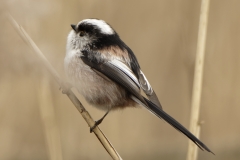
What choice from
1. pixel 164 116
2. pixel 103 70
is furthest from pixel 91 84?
pixel 164 116

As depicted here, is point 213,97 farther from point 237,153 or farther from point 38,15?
point 38,15

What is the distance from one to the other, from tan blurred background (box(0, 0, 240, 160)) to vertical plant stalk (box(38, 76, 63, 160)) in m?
0.38

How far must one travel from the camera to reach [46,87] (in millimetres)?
1831

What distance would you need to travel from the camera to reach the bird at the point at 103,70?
170 centimetres

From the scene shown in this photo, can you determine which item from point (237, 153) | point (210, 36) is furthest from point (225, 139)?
point (210, 36)

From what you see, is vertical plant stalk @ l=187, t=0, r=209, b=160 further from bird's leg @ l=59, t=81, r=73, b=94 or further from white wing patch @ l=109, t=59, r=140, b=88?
bird's leg @ l=59, t=81, r=73, b=94

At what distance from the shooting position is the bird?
1.70m

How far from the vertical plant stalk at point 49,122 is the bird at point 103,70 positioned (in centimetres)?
15

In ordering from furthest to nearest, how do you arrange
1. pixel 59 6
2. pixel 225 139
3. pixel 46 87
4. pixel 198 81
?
1. pixel 225 139
2. pixel 59 6
3. pixel 46 87
4. pixel 198 81

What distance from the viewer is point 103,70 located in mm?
1719

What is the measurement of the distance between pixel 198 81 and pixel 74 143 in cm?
98

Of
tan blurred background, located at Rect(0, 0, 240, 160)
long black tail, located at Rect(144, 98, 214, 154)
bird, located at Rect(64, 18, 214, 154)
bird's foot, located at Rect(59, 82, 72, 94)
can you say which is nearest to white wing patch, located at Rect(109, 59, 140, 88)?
bird, located at Rect(64, 18, 214, 154)

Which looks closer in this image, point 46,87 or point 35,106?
point 46,87

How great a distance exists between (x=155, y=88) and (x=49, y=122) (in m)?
0.97
